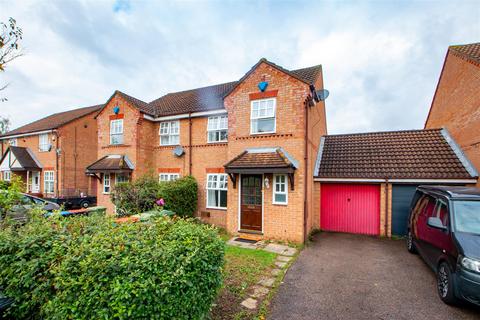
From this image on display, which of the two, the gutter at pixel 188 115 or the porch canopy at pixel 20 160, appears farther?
the porch canopy at pixel 20 160

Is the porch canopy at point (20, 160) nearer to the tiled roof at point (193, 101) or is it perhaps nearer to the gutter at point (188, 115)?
the tiled roof at point (193, 101)

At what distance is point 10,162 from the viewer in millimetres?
19594

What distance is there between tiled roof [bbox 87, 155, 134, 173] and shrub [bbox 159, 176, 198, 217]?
3176 mm

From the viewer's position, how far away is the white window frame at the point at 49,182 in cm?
1842

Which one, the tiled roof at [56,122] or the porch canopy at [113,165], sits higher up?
the tiled roof at [56,122]

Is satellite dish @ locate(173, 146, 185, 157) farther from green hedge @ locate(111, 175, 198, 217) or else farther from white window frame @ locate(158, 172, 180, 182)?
green hedge @ locate(111, 175, 198, 217)

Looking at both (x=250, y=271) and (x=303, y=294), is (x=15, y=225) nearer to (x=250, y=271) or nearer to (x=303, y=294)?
(x=250, y=271)

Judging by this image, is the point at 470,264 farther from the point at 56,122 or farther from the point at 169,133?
the point at 56,122

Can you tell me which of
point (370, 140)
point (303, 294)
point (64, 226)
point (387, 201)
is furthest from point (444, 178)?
point (64, 226)

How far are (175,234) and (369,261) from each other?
20.7 ft

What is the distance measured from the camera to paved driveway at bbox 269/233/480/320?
424cm

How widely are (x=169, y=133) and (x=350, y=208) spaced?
10.1 meters

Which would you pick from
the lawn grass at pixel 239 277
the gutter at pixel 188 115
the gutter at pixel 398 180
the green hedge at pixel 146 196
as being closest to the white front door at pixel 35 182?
the gutter at pixel 188 115

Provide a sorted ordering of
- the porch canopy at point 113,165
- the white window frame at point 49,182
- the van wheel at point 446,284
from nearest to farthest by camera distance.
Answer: the van wheel at point 446,284 < the porch canopy at point 113,165 < the white window frame at point 49,182
